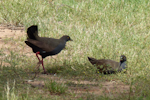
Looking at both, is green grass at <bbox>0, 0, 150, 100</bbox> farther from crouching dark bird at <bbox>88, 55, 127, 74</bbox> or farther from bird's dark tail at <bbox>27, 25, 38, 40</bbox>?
bird's dark tail at <bbox>27, 25, 38, 40</bbox>

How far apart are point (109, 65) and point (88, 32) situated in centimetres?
267

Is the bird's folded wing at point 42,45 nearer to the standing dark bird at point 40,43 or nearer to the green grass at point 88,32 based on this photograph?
the standing dark bird at point 40,43

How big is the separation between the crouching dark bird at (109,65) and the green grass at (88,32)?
0.67ft

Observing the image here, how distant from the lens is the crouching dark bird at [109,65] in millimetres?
6787

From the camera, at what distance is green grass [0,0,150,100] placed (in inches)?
251

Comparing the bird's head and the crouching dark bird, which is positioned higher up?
the bird's head

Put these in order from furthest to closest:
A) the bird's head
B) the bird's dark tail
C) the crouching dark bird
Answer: the bird's head → the crouching dark bird → the bird's dark tail

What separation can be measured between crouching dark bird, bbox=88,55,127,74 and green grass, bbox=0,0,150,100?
0.67 ft

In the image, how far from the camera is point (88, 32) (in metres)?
9.22

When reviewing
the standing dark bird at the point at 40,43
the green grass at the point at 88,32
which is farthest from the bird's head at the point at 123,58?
the standing dark bird at the point at 40,43

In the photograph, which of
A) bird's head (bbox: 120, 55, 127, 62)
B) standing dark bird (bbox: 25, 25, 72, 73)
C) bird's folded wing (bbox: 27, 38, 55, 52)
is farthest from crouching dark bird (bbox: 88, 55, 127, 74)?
bird's folded wing (bbox: 27, 38, 55, 52)

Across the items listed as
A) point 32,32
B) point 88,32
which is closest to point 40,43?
point 32,32

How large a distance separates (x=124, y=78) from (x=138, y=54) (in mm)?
1349

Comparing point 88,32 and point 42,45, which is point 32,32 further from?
point 88,32
